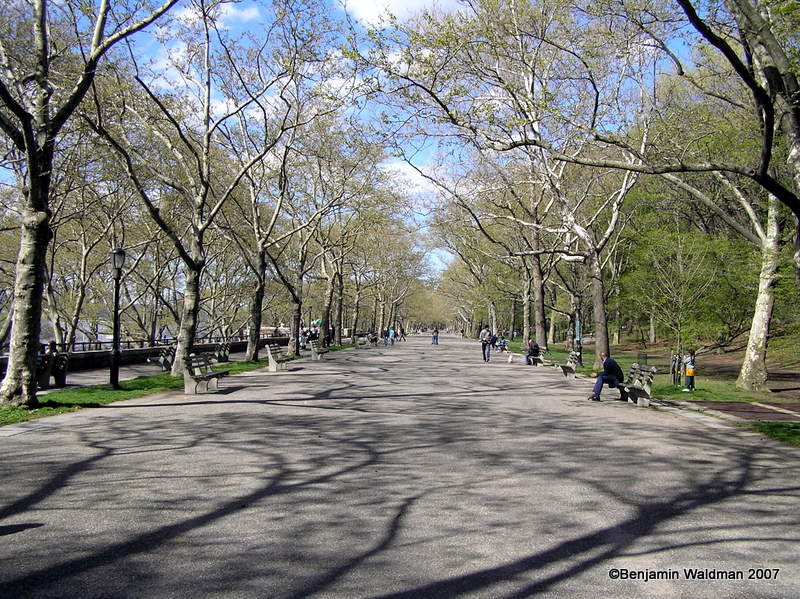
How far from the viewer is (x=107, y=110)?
17.5 meters

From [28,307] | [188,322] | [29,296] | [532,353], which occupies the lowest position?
[532,353]

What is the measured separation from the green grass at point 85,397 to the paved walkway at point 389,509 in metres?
0.77

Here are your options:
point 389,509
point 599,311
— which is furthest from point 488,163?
point 389,509

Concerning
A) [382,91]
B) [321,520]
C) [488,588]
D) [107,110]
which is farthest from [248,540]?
[107,110]

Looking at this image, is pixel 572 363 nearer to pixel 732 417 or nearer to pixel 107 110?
pixel 732 417

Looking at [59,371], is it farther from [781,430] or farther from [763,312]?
[763,312]

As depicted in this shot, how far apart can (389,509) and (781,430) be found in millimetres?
8396

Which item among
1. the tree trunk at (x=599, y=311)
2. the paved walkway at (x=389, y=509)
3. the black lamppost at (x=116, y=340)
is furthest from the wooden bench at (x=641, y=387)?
the black lamppost at (x=116, y=340)

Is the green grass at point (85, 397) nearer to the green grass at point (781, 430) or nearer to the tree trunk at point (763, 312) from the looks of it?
the green grass at point (781, 430)

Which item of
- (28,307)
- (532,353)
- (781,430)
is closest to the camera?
(781,430)

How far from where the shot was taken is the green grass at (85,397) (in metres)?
11.0

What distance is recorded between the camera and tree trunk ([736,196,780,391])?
17.6 metres

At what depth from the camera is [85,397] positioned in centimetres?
1380

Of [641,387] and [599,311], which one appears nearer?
[641,387]
